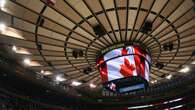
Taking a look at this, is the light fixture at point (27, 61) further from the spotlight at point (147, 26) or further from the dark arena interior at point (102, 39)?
the spotlight at point (147, 26)

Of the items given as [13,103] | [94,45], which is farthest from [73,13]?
[13,103]

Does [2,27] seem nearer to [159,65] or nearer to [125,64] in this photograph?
[125,64]

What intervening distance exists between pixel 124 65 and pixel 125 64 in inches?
2.6

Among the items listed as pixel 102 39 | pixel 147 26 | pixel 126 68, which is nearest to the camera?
pixel 147 26

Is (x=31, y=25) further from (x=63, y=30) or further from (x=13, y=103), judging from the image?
(x=13, y=103)

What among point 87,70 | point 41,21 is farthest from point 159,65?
point 41,21

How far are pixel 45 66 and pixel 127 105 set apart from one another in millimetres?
15412

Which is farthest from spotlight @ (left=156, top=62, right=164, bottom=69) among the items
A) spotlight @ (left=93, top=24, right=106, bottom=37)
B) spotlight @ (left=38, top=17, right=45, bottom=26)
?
spotlight @ (left=38, top=17, right=45, bottom=26)

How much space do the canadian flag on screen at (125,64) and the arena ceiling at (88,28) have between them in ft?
1.52

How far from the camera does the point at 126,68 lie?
1334 centimetres

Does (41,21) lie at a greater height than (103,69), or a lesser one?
greater

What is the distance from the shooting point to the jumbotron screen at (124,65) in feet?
43.6

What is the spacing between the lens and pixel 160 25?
40.0 feet

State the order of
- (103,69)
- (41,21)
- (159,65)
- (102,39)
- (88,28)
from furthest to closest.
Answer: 1. (159,65)
2. (103,69)
3. (102,39)
4. (88,28)
5. (41,21)
